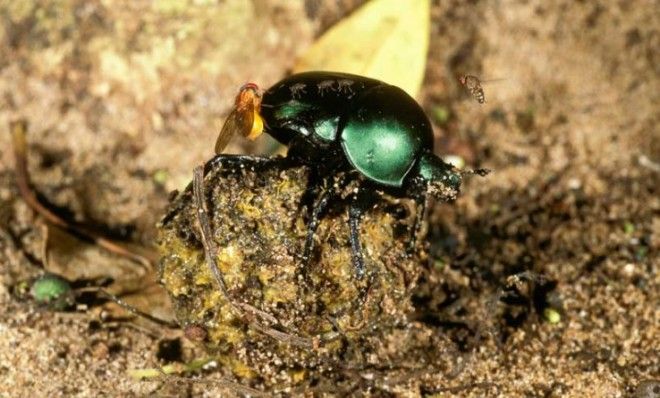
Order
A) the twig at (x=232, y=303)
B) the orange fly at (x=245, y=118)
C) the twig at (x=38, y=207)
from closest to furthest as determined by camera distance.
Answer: the twig at (x=232, y=303) < the orange fly at (x=245, y=118) < the twig at (x=38, y=207)

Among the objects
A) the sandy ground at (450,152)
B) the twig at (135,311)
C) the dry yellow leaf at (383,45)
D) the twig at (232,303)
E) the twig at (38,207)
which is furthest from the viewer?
the dry yellow leaf at (383,45)

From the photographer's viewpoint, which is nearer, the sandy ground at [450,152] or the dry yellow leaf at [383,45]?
the sandy ground at [450,152]

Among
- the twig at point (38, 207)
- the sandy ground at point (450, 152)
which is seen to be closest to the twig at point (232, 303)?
the sandy ground at point (450, 152)

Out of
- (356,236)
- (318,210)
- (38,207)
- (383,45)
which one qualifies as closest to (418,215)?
(356,236)

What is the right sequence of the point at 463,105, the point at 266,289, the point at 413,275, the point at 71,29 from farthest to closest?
the point at 463,105, the point at 71,29, the point at 413,275, the point at 266,289

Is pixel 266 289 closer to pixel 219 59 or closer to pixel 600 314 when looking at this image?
pixel 600 314

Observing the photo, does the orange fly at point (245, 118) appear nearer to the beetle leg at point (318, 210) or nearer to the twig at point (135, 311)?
the beetle leg at point (318, 210)

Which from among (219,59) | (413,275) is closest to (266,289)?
(413,275)
